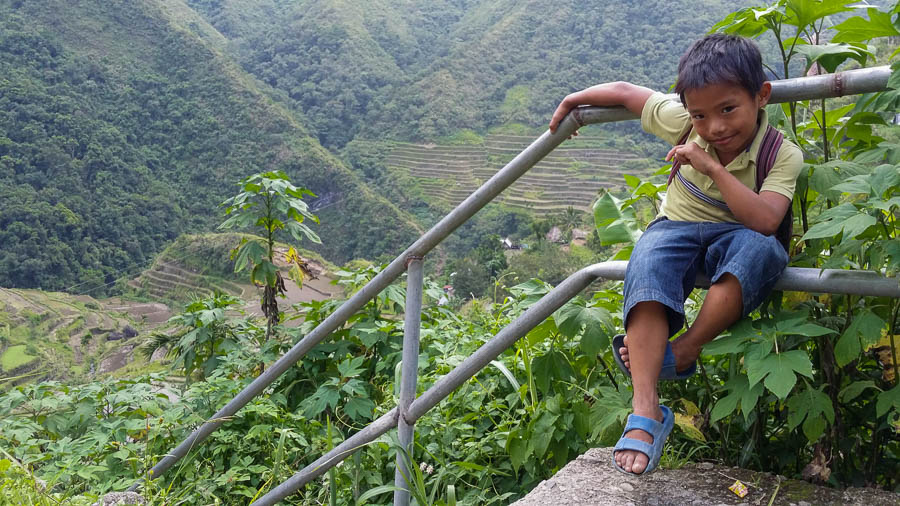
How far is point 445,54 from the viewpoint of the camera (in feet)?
268

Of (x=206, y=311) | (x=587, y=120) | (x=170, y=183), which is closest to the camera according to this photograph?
(x=587, y=120)

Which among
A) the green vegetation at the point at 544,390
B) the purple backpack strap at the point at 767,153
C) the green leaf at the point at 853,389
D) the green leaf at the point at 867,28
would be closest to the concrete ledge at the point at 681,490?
the green vegetation at the point at 544,390

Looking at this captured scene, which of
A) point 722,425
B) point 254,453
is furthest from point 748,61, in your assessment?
point 254,453

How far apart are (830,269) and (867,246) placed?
0.13m

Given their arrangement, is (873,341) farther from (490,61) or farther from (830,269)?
(490,61)

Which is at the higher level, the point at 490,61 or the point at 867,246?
the point at 490,61

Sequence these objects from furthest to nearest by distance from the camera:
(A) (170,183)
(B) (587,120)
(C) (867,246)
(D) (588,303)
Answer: (A) (170,183)
(D) (588,303)
(B) (587,120)
(C) (867,246)

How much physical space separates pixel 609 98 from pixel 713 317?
0.48 meters

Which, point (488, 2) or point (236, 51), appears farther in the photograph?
point (488, 2)

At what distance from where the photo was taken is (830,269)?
3.48 feet

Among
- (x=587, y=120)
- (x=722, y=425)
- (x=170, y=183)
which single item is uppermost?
(x=587, y=120)

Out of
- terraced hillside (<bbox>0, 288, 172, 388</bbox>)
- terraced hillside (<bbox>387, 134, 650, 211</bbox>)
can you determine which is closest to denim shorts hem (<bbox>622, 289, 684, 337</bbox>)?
terraced hillside (<bbox>0, 288, 172, 388</bbox>)

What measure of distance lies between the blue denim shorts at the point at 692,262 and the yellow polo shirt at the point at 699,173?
3cm

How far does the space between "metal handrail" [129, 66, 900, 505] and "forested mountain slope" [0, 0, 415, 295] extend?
4794 centimetres
